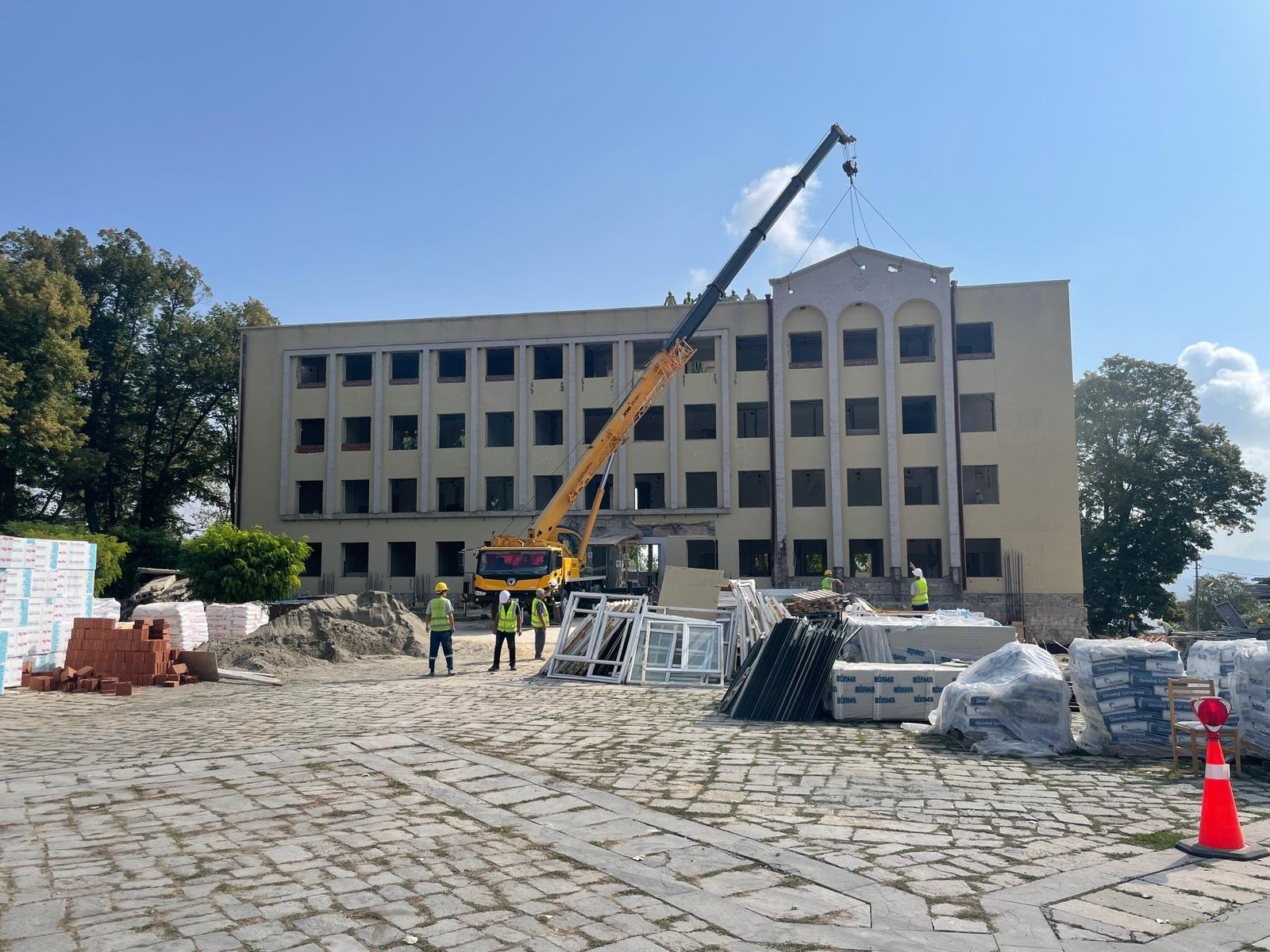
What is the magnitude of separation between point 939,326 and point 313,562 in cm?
2632

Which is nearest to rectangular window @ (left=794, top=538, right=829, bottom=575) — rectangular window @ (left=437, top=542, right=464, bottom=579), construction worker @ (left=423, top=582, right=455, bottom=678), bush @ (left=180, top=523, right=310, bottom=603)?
rectangular window @ (left=437, top=542, right=464, bottom=579)

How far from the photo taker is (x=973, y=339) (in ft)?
113

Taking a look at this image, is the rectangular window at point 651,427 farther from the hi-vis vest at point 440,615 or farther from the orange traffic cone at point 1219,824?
the orange traffic cone at point 1219,824

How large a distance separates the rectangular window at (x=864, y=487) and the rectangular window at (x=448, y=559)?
607 inches

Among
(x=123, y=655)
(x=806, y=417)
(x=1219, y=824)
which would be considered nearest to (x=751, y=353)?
(x=806, y=417)

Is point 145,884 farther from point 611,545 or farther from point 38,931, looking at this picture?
point 611,545

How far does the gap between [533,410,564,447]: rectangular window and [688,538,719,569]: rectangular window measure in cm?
666

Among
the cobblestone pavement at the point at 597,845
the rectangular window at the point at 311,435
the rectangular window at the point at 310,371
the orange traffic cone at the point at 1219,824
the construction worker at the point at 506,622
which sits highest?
the rectangular window at the point at 310,371

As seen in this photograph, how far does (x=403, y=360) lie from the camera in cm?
3844

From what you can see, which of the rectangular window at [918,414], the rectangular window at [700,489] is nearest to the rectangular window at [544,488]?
the rectangular window at [700,489]

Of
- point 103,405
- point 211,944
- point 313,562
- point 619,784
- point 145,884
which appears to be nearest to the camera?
point 211,944

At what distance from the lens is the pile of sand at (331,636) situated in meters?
A: 17.2

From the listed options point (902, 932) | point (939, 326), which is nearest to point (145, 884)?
point (902, 932)

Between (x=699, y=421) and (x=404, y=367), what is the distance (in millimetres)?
12613
